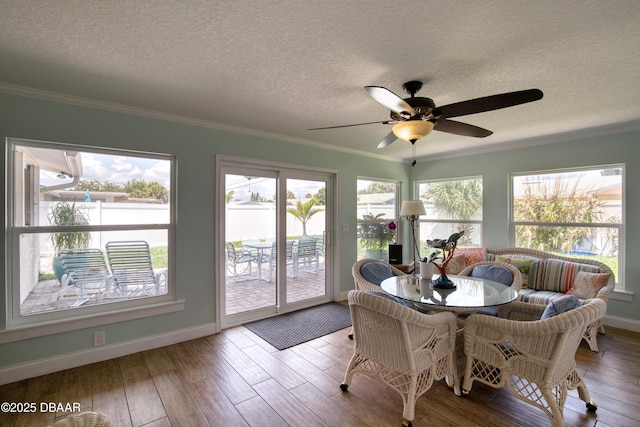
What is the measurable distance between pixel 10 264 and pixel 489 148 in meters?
5.77

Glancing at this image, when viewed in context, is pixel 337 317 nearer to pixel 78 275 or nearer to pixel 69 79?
pixel 78 275

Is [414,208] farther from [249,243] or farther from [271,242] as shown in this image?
[249,243]

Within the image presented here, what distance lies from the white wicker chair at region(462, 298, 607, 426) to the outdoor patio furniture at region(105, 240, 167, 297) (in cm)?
298

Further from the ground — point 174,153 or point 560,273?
point 174,153

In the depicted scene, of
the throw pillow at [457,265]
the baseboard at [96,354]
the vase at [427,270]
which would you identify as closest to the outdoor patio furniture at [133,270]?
the baseboard at [96,354]

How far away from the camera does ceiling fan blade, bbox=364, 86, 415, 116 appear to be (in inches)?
66.0

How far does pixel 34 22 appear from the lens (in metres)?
1.57

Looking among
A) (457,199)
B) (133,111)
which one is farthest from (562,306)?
(133,111)

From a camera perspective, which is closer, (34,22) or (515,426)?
(34,22)

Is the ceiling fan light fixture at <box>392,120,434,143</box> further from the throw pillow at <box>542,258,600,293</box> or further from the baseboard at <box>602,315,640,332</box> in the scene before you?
the baseboard at <box>602,315,640,332</box>

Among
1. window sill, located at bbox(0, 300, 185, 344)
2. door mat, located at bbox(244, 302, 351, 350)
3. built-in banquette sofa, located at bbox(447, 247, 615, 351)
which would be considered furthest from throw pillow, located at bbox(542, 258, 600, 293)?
window sill, located at bbox(0, 300, 185, 344)

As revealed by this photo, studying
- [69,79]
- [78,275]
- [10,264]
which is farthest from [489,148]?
[10,264]

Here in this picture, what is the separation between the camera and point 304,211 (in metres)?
4.26

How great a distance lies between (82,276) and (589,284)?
203 inches
